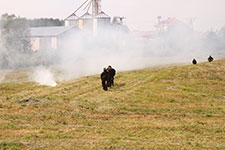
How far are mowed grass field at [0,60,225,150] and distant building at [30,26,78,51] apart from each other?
234ft

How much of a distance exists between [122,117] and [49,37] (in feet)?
291

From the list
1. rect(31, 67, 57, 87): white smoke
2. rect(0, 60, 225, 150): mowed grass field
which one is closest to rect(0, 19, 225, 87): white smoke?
rect(31, 67, 57, 87): white smoke

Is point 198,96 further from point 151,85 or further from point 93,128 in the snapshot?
point 93,128

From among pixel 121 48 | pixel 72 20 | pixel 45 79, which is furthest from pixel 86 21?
pixel 45 79

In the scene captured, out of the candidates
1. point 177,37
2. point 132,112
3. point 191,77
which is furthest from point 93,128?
point 177,37

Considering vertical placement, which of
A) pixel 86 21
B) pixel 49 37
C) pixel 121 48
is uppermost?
pixel 86 21

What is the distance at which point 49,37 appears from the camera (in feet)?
353

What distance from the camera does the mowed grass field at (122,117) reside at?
16188 mm

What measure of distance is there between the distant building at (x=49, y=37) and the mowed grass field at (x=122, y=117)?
71.4m

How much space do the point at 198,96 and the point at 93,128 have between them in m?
13.7

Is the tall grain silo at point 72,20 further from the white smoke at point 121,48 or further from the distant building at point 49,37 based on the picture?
A: the white smoke at point 121,48

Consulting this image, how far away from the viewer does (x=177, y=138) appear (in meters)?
17.1

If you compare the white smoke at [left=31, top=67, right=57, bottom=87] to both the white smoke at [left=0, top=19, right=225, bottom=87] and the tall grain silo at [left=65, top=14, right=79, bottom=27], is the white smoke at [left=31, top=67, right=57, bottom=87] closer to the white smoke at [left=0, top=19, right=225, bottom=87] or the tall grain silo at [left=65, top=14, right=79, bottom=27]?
the white smoke at [left=0, top=19, right=225, bottom=87]

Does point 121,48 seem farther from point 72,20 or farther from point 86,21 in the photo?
point 72,20
